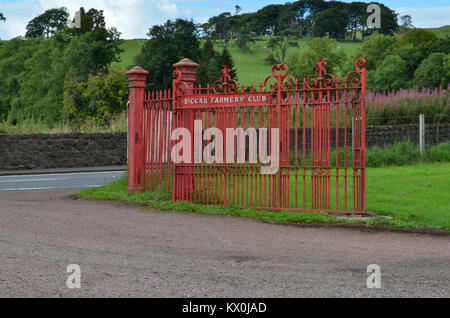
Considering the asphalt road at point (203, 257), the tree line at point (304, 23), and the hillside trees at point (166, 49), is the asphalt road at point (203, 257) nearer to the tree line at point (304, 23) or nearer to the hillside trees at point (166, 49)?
the hillside trees at point (166, 49)

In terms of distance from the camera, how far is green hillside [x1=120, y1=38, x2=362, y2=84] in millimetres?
90688

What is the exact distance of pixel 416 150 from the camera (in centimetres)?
1997

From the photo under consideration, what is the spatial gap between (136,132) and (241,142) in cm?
279

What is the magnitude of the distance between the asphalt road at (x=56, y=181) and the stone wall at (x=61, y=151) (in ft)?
7.04

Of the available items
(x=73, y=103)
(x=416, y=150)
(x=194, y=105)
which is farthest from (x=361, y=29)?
(x=194, y=105)

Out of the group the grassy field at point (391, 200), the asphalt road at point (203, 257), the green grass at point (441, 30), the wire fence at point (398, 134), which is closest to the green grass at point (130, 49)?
the green grass at point (441, 30)

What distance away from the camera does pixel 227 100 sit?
38.3 feet

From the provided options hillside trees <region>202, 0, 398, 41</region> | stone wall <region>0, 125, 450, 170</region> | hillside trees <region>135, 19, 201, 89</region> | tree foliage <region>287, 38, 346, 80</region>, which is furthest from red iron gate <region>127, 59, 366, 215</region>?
hillside trees <region>202, 0, 398, 41</region>

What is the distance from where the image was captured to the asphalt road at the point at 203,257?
5.94 metres

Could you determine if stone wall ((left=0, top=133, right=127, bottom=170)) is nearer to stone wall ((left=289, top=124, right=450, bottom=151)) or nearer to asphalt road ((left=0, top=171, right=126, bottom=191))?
asphalt road ((left=0, top=171, right=126, bottom=191))

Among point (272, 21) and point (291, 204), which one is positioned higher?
point (272, 21)
